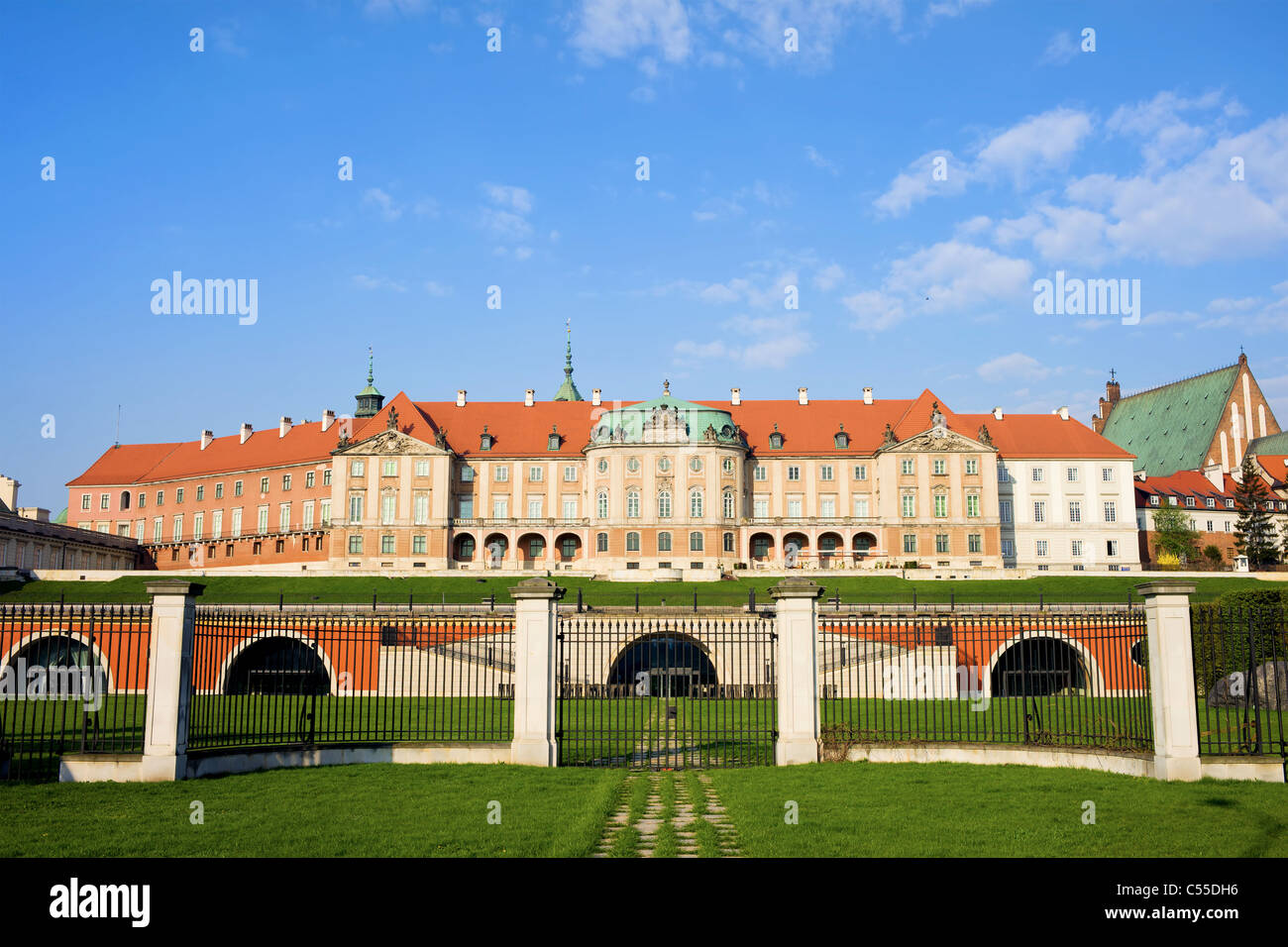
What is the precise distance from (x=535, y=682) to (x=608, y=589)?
123 feet

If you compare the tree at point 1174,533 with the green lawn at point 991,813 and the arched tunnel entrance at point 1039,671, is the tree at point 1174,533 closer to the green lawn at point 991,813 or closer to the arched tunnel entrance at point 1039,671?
the arched tunnel entrance at point 1039,671

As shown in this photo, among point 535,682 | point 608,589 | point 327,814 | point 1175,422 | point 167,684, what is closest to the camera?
point 327,814

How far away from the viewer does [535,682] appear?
16.0 m

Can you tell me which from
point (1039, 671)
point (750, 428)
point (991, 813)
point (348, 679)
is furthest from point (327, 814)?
point (750, 428)

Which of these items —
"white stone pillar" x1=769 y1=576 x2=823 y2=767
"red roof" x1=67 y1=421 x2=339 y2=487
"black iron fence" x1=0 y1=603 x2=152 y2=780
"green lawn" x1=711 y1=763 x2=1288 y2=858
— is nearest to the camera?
"green lawn" x1=711 y1=763 x2=1288 y2=858

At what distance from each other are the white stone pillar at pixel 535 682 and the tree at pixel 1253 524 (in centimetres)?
7106

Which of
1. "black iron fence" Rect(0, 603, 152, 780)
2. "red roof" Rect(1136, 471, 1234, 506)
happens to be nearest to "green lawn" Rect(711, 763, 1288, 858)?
"black iron fence" Rect(0, 603, 152, 780)

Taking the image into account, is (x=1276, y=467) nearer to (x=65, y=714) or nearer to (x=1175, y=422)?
(x=1175, y=422)

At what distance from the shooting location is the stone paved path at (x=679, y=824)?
10.1 meters

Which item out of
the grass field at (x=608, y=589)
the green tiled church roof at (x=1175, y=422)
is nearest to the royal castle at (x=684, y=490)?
the grass field at (x=608, y=589)

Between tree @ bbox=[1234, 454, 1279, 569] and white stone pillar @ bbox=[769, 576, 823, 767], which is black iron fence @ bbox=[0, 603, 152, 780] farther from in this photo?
tree @ bbox=[1234, 454, 1279, 569]

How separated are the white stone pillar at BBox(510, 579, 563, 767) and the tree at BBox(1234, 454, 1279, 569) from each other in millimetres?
71060

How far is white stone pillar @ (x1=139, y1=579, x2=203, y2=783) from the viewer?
47.6 feet
